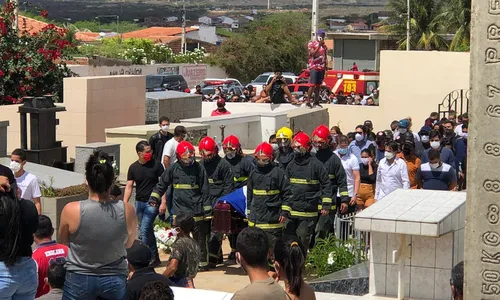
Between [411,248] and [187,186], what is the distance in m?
4.42

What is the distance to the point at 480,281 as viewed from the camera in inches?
245

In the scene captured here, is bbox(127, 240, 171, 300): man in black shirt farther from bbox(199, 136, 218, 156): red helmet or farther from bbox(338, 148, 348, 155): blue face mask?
bbox(338, 148, 348, 155): blue face mask

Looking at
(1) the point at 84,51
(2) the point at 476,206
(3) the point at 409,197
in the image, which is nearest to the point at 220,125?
(3) the point at 409,197

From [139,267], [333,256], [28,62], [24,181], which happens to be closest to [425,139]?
[333,256]

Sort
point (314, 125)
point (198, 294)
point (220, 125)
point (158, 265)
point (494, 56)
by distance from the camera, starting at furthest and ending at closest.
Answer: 1. point (314, 125)
2. point (220, 125)
3. point (158, 265)
4. point (198, 294)
5. point (494, 56)

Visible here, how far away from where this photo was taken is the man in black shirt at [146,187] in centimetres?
1384

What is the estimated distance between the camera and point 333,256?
42.7 ft

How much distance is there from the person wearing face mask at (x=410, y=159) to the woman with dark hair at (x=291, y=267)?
8.79m

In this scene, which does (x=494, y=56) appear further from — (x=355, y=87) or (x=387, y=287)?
(x=355, y=87)

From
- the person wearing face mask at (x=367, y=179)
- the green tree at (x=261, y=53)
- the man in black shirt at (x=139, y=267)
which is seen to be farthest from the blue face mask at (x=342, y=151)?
the green tree at (x=261, y=53)

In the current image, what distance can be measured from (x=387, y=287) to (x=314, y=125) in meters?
15.3

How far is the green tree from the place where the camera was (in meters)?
61.1

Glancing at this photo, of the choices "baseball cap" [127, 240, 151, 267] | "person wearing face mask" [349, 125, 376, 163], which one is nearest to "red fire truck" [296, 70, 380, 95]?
"person wearing face mask" [349, 125, 376, 163]

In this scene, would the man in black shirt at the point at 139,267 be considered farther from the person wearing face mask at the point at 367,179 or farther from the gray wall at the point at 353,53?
the gray wall at the point at 353,53
